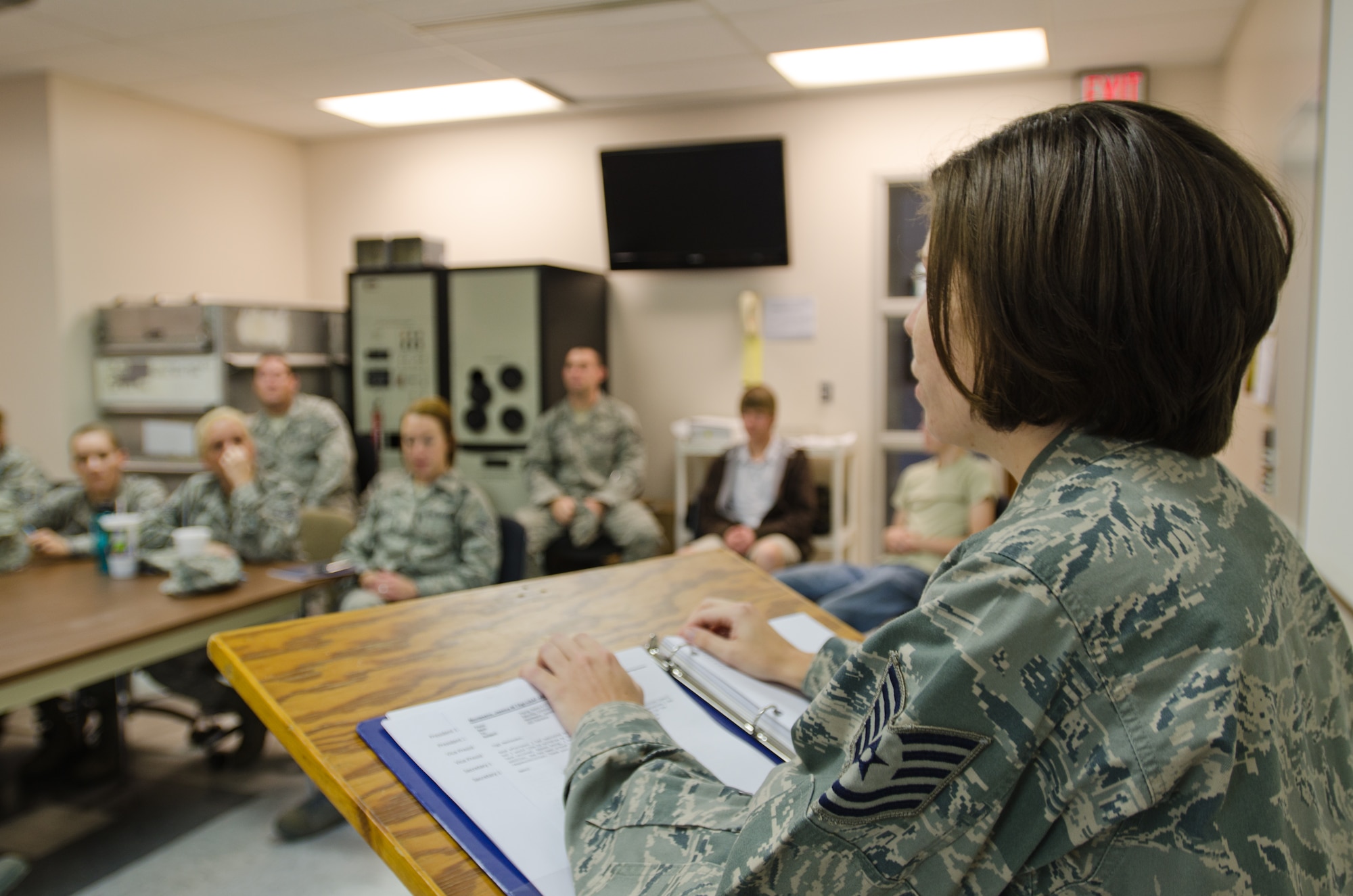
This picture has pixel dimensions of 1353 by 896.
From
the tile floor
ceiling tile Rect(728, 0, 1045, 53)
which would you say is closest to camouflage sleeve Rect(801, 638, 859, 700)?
the tile floor

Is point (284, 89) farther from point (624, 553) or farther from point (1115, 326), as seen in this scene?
point (1115, 326)

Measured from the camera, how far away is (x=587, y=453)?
4.83 metres

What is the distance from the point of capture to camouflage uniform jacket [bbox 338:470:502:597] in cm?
321

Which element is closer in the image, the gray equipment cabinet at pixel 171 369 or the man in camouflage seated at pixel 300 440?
the man in camouflage seated at pixel 300 440

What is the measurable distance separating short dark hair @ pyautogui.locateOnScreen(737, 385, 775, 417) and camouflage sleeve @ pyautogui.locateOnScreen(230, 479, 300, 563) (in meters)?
2.08

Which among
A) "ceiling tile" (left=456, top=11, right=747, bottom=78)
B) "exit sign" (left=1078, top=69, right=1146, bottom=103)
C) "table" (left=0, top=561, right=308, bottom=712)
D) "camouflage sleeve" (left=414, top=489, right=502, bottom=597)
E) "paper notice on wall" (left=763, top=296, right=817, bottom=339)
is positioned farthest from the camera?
"paper notice on wall" (left=763, top=296, right=817, bottom=339)

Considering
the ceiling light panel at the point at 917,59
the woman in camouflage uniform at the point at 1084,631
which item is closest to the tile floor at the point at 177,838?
the woman in camouflage uniform at the point at 1084,631

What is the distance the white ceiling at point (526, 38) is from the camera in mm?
3689

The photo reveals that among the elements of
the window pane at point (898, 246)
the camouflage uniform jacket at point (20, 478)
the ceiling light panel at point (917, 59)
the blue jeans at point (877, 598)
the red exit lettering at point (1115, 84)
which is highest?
the ceiling light panel at point (917, 59)

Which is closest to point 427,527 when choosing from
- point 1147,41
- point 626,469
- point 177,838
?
point 177,838

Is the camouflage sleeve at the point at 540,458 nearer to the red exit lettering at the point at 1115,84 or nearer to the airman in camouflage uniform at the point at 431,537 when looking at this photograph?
the airman in camouflage uniform at the point at 431,537

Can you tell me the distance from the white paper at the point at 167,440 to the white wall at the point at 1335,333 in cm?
492

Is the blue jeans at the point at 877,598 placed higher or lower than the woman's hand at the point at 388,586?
higher

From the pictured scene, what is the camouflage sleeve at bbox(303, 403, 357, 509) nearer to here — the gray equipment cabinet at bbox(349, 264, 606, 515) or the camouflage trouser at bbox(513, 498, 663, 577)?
the gray equipment cabinet at bbox(349, 264, 606, 515)
